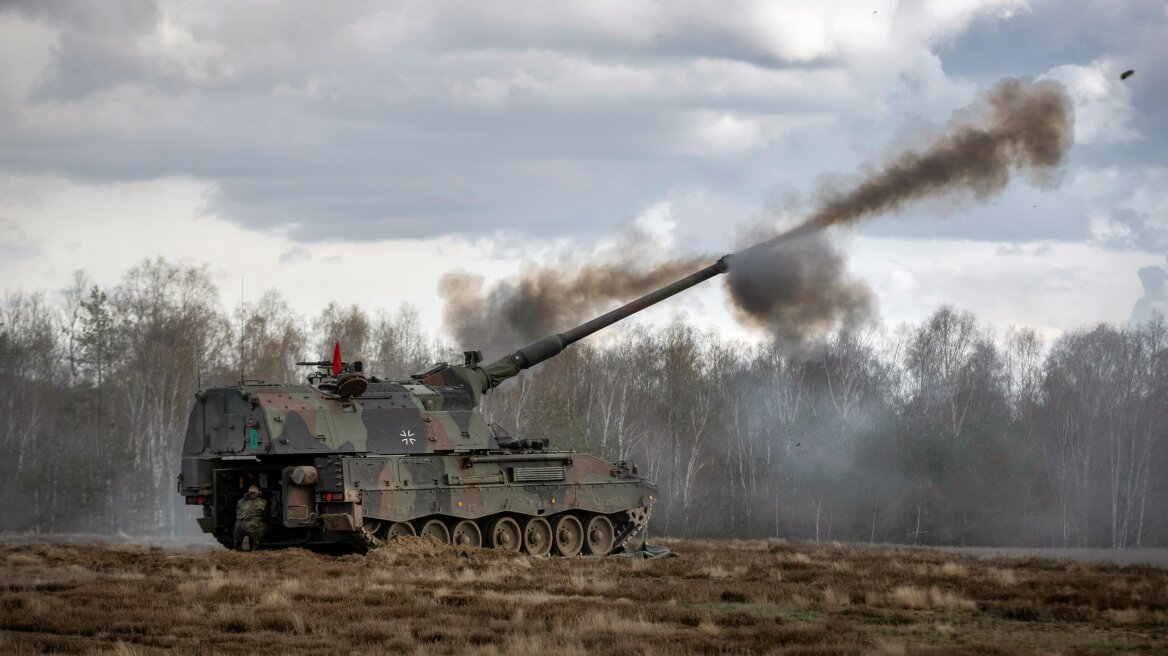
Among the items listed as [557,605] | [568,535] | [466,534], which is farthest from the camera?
[568,535]

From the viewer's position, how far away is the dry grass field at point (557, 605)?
50.0 ft

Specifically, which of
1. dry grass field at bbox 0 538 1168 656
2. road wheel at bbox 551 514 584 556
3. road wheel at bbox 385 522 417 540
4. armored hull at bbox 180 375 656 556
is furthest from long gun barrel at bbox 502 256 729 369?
dry grass field at bbox 0 538 1168 656

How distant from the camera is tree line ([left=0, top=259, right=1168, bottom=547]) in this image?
2088 inches

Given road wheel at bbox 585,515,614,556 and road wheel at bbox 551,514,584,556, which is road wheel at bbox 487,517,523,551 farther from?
road wheel at bbox 585,515,614,556

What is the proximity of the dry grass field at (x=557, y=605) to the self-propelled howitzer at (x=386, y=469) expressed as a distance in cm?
120

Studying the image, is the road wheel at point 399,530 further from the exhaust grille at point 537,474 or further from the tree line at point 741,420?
the tree line at point 741,420

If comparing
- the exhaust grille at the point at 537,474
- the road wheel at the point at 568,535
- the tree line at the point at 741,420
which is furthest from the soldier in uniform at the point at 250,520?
the tree line at the point at 741,420

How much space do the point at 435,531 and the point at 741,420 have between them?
123 feet

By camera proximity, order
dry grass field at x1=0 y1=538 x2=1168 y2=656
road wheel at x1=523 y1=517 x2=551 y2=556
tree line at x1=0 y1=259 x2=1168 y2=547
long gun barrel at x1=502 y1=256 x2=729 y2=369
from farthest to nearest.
Result: 1. tree line at x1=0 y1=259 x2=1168 y2=547
2. long gun barrel at x1=502 y1=256 x2=729 y2=369
3. road wheel at x1=523 y1=517 x2=551 y2=556
4. dry grass field at x1=0 y1=538 x2=1168 y2=656

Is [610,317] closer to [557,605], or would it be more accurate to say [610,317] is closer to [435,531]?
[435,531]

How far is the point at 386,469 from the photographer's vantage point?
2748 cm

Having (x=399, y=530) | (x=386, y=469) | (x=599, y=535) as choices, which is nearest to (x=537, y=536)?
(x=599, y=535)

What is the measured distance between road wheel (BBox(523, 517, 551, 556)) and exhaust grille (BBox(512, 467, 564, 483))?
0.88 metres

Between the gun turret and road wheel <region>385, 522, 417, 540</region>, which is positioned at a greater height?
the gun turret
